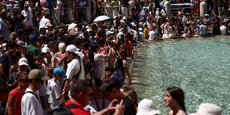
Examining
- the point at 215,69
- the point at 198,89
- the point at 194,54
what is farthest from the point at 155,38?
the point at 198,89

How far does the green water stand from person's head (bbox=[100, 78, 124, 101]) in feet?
22.3

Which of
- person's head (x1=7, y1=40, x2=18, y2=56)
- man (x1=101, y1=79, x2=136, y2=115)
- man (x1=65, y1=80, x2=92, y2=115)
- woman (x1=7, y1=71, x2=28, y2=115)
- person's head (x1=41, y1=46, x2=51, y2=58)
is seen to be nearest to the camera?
man (x1=65, y1=80, x2=92, y2=115)

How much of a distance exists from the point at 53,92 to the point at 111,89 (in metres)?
2.84

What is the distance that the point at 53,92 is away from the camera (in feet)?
33.7

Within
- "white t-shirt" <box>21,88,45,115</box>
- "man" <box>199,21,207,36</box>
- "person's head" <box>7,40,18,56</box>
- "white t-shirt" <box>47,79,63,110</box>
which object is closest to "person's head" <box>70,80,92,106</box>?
"white t-shirt" <box>21,88,45,115</box>

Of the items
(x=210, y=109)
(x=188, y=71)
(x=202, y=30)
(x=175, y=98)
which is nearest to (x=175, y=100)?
(x=175, y=98)

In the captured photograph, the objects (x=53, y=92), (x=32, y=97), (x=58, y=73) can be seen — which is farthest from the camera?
(x=53, y=92)

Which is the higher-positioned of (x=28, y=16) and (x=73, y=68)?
(x=28, y=16)

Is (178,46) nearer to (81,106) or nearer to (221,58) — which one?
(221,58)

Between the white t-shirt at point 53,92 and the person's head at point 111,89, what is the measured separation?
8.66ft

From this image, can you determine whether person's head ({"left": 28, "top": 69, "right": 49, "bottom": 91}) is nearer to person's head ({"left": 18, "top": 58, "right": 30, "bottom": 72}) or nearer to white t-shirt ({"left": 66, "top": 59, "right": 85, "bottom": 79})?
person's head ({"left": 18, "top": 58, "right": 30, "bottom": 72})

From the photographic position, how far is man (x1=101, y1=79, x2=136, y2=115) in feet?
24.9

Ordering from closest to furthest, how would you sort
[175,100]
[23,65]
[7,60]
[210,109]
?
[210,109]
[175,100]
[23,65]
[7,60]

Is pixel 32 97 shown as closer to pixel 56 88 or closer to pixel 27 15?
pixel 56 88
